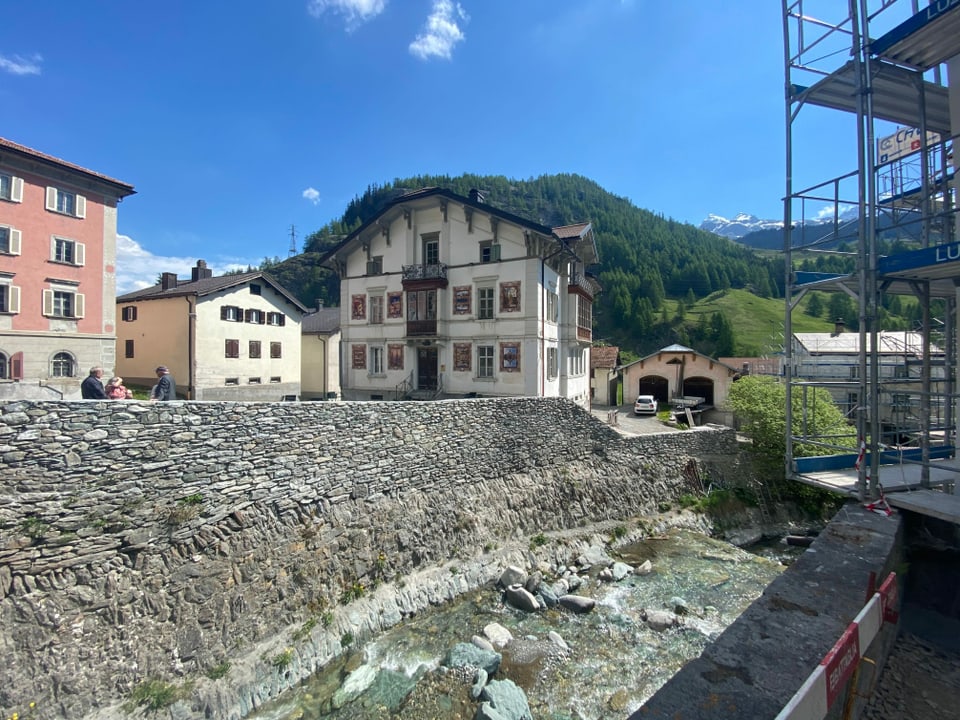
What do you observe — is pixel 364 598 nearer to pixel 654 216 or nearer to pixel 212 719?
pixel 212 719

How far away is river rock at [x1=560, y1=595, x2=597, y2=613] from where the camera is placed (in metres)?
11.5

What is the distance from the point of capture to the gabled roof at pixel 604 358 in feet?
127

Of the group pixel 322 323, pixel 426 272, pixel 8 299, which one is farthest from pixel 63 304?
pixel 426 272

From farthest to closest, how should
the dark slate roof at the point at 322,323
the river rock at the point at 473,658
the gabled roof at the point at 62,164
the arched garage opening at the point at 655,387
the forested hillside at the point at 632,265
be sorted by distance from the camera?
the forested hillside at the point at 632,265 → the arched garage opening at the point at 655,387 → the dark slate roof at the point at 322,323 → the gabled roof at the point at 62,164 → the river rock at the point at 473,658

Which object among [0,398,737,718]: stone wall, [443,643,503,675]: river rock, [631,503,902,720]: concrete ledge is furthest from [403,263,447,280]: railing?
[631,503,902,720]: concrete ledge

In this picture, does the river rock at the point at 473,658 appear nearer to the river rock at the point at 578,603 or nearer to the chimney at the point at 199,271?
the river rock at the point at 578,603

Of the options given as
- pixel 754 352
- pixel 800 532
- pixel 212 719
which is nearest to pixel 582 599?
pixel 212 719

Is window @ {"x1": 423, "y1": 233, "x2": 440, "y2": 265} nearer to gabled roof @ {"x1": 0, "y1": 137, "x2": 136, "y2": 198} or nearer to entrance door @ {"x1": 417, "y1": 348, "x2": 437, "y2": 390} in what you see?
entrance door @ {"x1": 417, "y1": 348, "x2": 437, "y2": 390}

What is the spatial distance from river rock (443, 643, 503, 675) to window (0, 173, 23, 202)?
90.3 ft

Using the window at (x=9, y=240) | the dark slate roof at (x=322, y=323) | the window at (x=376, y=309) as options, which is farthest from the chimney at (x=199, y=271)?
the window at (x=376, y=309)

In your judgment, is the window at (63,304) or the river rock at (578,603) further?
the window at (63,304)

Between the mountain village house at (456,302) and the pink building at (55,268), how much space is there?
12.0m

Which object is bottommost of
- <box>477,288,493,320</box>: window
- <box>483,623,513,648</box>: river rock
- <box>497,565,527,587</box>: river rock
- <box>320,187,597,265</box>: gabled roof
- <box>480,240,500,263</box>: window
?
<box>483,623,513,648</box>: river rock

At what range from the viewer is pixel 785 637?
3.73 metres
